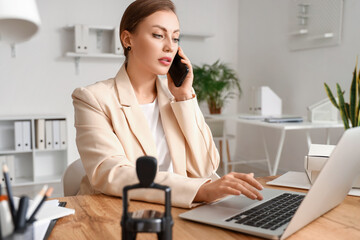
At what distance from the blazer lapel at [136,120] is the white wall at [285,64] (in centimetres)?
276

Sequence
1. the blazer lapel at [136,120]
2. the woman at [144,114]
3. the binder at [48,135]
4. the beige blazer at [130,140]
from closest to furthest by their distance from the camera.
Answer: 1. the beige blazer at [130,140]
2. the woman at [144,114]
3. the blazer lapel at [136,120]
4. the binder at [48,135]

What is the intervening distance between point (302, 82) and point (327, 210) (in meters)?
3.39

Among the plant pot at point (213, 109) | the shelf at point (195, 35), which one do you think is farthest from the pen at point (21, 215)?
the shelf at point (195, 35)

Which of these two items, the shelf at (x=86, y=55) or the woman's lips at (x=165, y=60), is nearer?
the woman's lips at (x=165, y=60)

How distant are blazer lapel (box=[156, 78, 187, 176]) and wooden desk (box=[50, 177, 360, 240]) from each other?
422 millimetres

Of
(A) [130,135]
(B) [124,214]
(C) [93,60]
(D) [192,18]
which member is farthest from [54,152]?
(B) [124,214]

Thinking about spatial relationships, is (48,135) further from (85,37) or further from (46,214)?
(46,214)

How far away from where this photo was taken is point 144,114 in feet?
4.54

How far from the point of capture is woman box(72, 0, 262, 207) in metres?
1.17

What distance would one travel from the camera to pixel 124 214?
56 cm

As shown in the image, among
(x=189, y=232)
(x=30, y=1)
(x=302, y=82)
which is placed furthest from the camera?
(x=302, y=82)

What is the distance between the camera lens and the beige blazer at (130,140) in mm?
1020

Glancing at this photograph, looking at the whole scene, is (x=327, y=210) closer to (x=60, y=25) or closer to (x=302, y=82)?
(x=302, y=82)

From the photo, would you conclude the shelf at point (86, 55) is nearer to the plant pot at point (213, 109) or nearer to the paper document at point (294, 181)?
the plant pot at point (213, 109)
